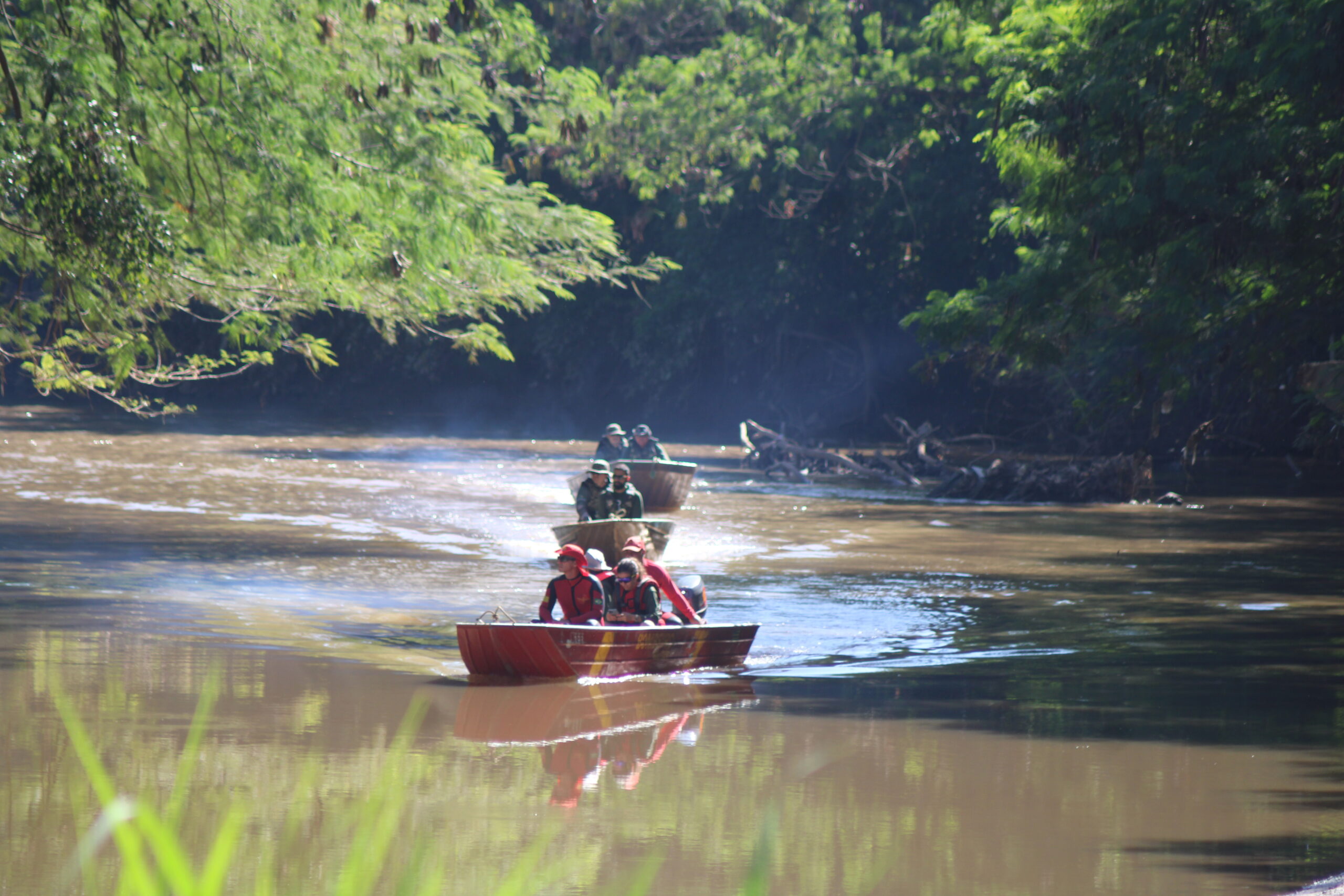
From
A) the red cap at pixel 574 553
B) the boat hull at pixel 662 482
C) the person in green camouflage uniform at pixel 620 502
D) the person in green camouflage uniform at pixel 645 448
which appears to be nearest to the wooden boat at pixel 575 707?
the red cap at pixel 574 553

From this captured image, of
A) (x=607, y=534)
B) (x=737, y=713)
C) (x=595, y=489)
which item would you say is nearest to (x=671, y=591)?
(x=737, y=713)

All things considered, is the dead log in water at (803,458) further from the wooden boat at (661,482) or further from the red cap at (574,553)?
the red cap at (574,553)

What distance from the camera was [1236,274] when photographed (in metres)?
17.1

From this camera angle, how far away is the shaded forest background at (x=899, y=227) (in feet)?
51.5

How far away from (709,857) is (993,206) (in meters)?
31.0

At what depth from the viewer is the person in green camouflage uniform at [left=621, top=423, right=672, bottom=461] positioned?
23562 mm

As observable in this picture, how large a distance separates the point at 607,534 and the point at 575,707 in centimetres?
505

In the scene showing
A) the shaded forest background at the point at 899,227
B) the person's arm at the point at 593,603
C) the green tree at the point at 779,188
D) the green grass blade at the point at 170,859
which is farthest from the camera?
the green tree at the point at 779,188

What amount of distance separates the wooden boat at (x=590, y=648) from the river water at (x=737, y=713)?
218 mm

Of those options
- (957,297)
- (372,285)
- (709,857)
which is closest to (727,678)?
(709,857)

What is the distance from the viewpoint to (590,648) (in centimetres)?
1058

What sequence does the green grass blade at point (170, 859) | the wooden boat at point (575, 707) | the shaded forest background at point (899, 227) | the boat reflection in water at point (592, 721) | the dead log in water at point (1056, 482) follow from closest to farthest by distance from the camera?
the green grass blade at point (170, 859)
the boat reflection in water at point (592, 721)
the wooden boat at point (575, 707)
the shaded forest background at point (899, 227)
the dead log in water at point (1056, 482)

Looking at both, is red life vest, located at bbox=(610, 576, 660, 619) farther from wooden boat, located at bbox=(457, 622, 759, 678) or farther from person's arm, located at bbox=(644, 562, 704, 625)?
wooden boat, located at bbox=(457, 622, 759, 678)

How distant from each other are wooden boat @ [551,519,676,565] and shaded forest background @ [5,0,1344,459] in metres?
5.11
